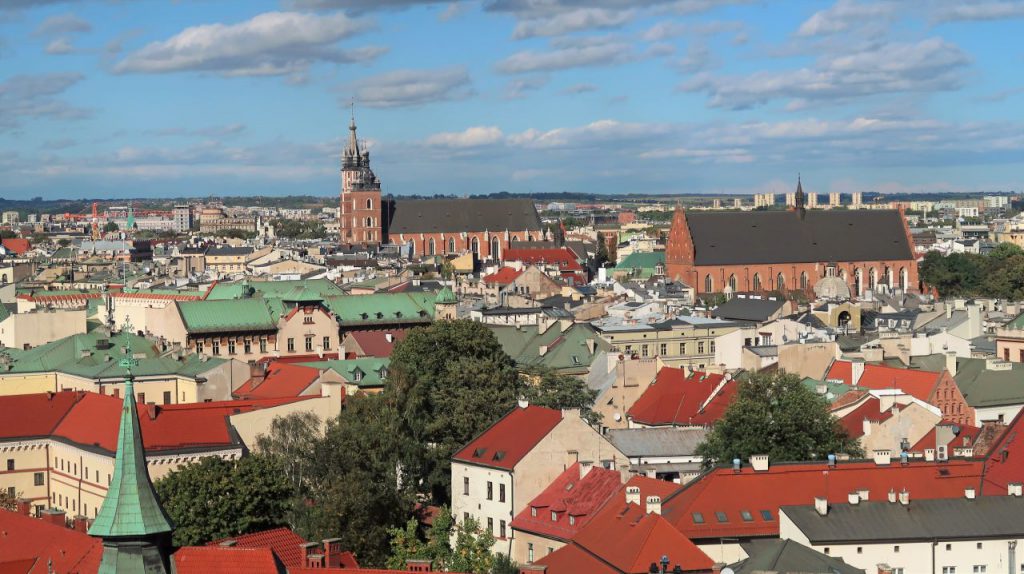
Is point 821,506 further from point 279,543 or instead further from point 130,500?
point 130,500

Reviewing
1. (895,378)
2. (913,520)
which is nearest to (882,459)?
(913,520)

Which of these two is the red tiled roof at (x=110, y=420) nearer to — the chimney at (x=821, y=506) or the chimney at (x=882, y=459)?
the chimney at (x=882, y=459)

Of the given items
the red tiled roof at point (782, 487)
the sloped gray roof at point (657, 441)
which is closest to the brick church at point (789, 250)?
the sloped gray roof at point (657, 441)

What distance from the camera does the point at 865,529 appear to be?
44531 mm

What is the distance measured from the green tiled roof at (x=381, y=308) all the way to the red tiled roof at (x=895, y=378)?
38.7 metres

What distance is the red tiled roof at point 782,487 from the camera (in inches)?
1817

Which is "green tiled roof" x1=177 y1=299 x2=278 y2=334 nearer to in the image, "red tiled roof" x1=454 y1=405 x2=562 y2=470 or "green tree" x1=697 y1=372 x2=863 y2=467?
"red tiled roof" x1=454 y1=405 x2=562 y2=470

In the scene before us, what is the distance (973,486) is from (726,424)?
9.18m

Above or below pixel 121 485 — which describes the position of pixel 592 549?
below

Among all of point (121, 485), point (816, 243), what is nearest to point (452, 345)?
point (121, 485)

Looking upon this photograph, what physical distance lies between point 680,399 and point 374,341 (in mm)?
32976

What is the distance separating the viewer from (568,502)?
2034 inches

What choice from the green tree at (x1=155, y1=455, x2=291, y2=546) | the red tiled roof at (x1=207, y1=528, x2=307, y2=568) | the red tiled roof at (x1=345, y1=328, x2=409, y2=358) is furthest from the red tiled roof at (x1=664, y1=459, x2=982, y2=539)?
the red tiled roof at (x1=345, y1=328, x2=409, y2=358)

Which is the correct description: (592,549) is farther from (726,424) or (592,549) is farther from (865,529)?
(726,424)
